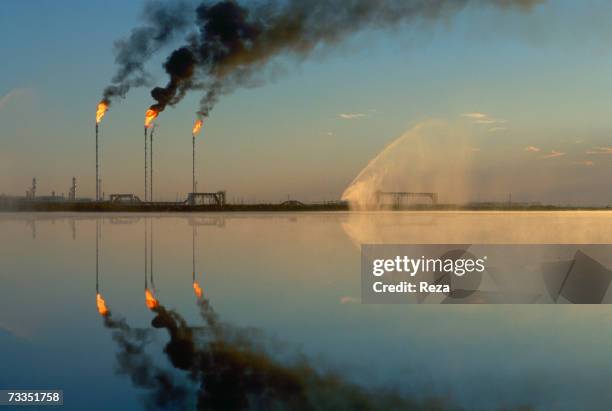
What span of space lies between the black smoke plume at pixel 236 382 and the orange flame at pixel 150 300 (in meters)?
3.91

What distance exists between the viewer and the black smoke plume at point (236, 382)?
34.7 feet

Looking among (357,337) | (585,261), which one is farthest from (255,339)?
(585,261)

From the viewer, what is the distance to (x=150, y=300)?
19.8m

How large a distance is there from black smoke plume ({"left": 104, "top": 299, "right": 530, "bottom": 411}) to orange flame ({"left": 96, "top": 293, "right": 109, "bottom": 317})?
11.3ft

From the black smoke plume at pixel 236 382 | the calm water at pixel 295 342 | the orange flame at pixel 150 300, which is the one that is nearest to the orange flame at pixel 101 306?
the calm water at pixel 295 342

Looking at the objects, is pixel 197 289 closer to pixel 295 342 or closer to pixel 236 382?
pixel 295 342

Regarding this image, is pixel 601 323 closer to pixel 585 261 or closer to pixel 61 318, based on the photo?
pixel 585 261

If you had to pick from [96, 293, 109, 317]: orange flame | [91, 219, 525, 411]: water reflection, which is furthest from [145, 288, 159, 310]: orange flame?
[91, 219, 525, 411]: water reflection

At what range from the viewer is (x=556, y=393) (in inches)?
452

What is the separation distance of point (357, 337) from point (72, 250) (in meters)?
28.7

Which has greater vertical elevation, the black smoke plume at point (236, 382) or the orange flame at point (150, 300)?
the orange flame at point (150, 300)

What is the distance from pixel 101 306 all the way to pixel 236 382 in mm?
9305

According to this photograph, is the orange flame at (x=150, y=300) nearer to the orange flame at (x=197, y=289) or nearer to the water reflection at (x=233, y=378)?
the orange flame at (x=197, y=289)

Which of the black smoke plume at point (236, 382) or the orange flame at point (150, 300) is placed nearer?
the black smoke plume at point (236, 382)
